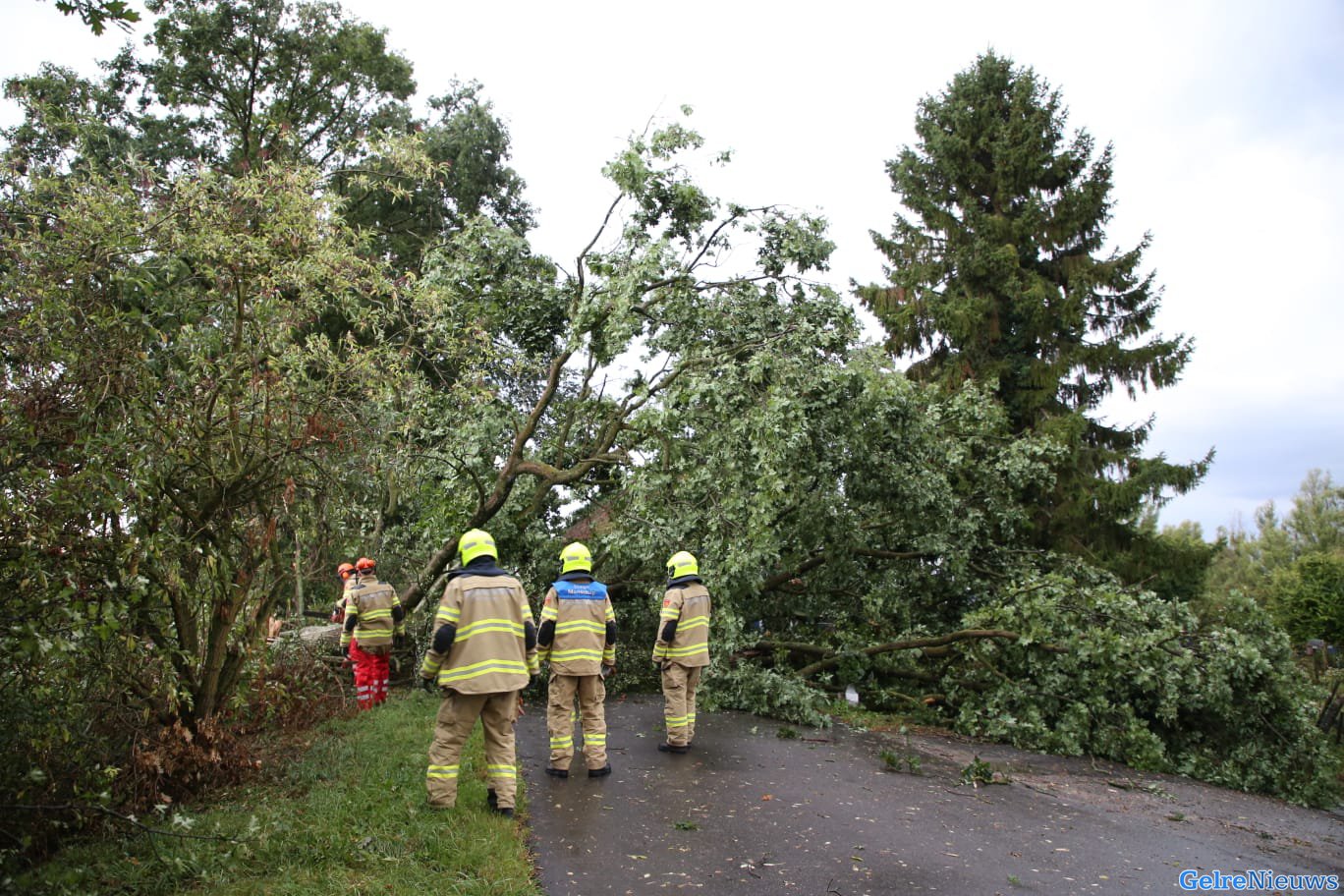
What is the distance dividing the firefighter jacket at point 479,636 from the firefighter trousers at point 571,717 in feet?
3.23

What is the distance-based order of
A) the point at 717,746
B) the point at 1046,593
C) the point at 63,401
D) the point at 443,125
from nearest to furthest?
1. the point at 63,401
2. the point at 717,746
3. the point at 1046,593
4. the point at 443,125

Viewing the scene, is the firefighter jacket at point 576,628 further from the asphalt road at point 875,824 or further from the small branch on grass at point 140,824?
the small branch on grass at point 140,824

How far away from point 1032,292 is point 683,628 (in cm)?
Result: 1300

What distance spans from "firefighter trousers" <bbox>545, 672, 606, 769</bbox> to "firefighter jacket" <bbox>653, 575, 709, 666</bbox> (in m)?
0.99

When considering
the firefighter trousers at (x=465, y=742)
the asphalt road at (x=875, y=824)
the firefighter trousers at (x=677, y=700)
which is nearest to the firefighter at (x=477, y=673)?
the firefighter trousers at (x=465, y=742)

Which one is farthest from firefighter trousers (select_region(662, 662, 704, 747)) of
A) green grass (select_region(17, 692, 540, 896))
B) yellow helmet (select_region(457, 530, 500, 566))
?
yellow helmet (select_region(457, 530, 500, 566))

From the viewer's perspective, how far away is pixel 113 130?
18.5 metres

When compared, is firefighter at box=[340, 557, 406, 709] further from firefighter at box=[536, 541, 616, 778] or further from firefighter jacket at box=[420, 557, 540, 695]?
firefighter jacket at box=[420, 557, 540, 695]

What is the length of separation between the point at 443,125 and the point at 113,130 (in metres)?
7.24

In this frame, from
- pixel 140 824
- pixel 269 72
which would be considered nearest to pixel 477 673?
pixel 140 824

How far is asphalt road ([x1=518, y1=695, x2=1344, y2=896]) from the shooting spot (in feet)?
15.6

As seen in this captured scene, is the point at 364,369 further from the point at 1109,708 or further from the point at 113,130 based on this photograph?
the point at 113,130

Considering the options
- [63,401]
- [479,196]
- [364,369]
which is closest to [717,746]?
[364,369]

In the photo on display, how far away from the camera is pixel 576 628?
21.7 feet
